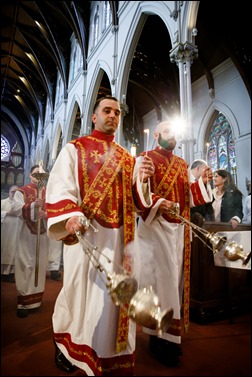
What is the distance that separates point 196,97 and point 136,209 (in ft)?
27.2

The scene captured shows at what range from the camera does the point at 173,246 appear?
205cm

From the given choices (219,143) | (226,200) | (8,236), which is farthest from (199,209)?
(219,143)

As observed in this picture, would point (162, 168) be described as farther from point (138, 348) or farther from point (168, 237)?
point (138, 348)

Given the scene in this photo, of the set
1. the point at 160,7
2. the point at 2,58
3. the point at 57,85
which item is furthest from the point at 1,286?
the point at 160,7

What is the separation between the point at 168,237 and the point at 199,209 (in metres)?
0.92

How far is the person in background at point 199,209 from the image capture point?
100 inches

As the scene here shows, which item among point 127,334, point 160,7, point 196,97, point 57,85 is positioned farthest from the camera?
point 196,97

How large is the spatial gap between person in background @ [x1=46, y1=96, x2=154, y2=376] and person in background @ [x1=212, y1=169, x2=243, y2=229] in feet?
2.96

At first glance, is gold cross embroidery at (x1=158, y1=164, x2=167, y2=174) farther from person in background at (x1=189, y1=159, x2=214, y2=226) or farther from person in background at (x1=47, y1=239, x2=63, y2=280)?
person in background at (x1=47, y1=239, x2=63, y2=280)

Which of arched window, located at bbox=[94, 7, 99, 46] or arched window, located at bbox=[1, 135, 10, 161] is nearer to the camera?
arched window, located at bbox=[1, 135, 10, 161]

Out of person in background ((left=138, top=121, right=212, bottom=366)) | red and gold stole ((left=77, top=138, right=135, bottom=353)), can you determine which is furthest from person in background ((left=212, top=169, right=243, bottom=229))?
red and gold stole ((left=77, top=138, right=135, bottom=353))

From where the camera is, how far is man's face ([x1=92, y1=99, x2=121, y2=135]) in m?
1.80

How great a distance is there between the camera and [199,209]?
2.84 metres

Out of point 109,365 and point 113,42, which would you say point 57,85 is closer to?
point 113,42
